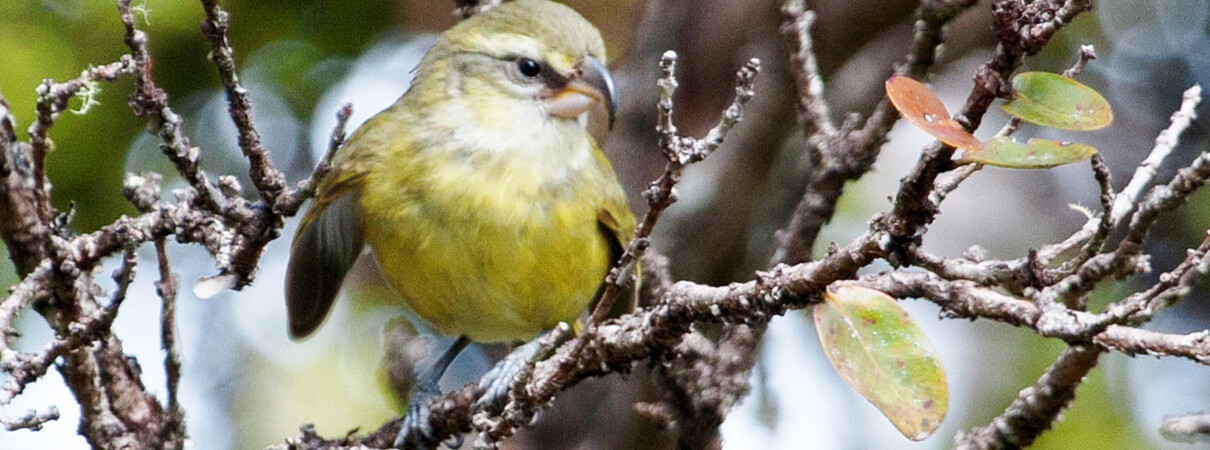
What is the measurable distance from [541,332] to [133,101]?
1.76 m

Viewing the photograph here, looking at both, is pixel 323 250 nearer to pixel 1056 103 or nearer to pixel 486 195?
pixel 486 195

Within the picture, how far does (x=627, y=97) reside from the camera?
4.05 m

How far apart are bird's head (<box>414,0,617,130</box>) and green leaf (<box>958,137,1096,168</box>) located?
1802mm

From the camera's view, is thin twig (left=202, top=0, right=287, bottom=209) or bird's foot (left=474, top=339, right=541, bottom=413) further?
bird's foot (left=474, top=339, right=541, bottom=413)

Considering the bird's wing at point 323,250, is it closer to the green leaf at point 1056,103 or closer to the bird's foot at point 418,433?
the bird's foot at point 418,433

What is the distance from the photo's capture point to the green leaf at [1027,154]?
4.60ft

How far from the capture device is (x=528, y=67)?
3.29 meters

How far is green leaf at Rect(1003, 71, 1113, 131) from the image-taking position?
57.9 inches

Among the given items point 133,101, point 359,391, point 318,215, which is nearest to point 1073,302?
point 133,101

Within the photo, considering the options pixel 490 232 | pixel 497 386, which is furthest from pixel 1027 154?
pixel 490 232

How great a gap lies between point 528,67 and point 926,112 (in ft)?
6.33

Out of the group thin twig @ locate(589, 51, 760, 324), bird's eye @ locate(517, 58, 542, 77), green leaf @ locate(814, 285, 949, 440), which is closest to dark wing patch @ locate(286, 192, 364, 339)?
bird's eye @ locate(517, 58, 542, 77)

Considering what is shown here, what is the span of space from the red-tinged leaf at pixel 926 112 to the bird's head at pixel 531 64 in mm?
1650

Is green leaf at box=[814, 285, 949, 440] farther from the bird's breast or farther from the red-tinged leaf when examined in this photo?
the bird's breast
